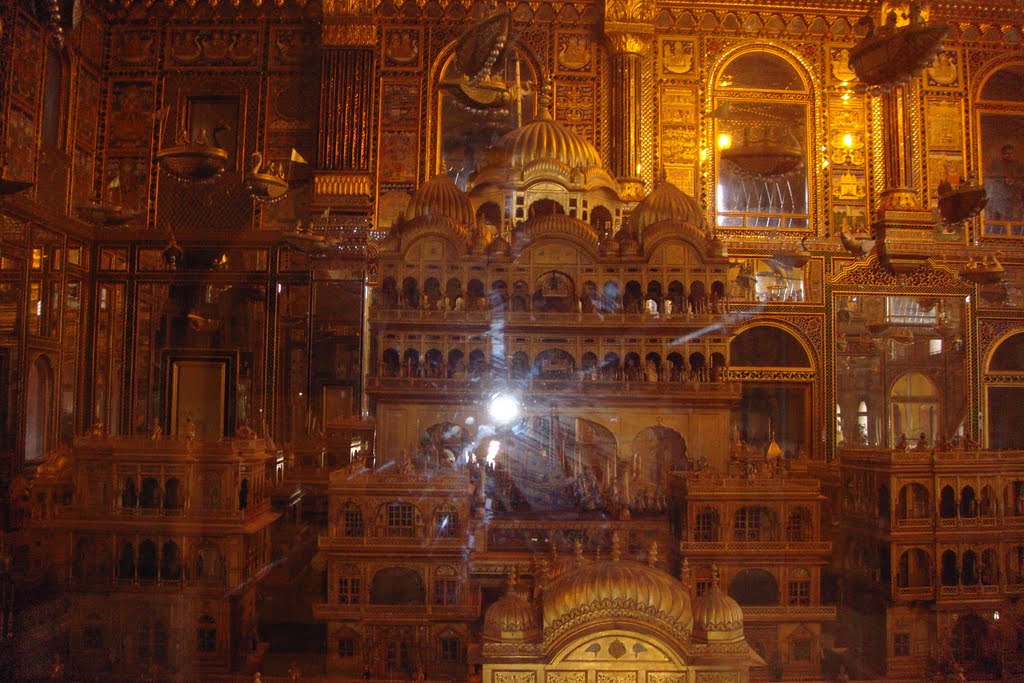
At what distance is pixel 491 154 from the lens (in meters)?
14.6

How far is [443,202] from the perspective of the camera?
43.7 feet

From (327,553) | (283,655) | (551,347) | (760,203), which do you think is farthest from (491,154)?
(283,655)

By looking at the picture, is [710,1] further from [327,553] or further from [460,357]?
[327,553]

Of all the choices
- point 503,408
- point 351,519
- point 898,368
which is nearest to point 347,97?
point 503,408

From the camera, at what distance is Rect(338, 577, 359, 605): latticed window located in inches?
367

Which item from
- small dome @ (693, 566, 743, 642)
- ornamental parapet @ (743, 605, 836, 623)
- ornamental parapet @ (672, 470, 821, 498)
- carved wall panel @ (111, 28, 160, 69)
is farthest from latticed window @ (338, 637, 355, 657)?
carved wall panel @ (111, 28, 160, 69)

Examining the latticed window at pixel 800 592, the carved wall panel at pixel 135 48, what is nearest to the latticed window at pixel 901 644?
the latticed window at pixel 800 592

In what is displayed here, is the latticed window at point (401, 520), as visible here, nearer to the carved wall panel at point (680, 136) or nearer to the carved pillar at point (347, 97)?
the carved pillar at point (347, 97)

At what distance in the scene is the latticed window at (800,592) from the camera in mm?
9641

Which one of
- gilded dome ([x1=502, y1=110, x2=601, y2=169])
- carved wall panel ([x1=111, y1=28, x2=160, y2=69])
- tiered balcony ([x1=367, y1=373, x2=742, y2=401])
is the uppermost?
carved wall panel ([x1=111, y1=28, x2=160, y2=69])

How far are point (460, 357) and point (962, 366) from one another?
390 inches

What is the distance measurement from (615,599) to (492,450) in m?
5.41

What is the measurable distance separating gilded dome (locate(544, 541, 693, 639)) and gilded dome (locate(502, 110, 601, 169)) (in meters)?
9.09

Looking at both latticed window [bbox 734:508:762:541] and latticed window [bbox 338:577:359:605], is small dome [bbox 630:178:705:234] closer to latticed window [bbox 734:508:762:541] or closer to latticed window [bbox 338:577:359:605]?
latticed window [bbox 734:508:762:541]
